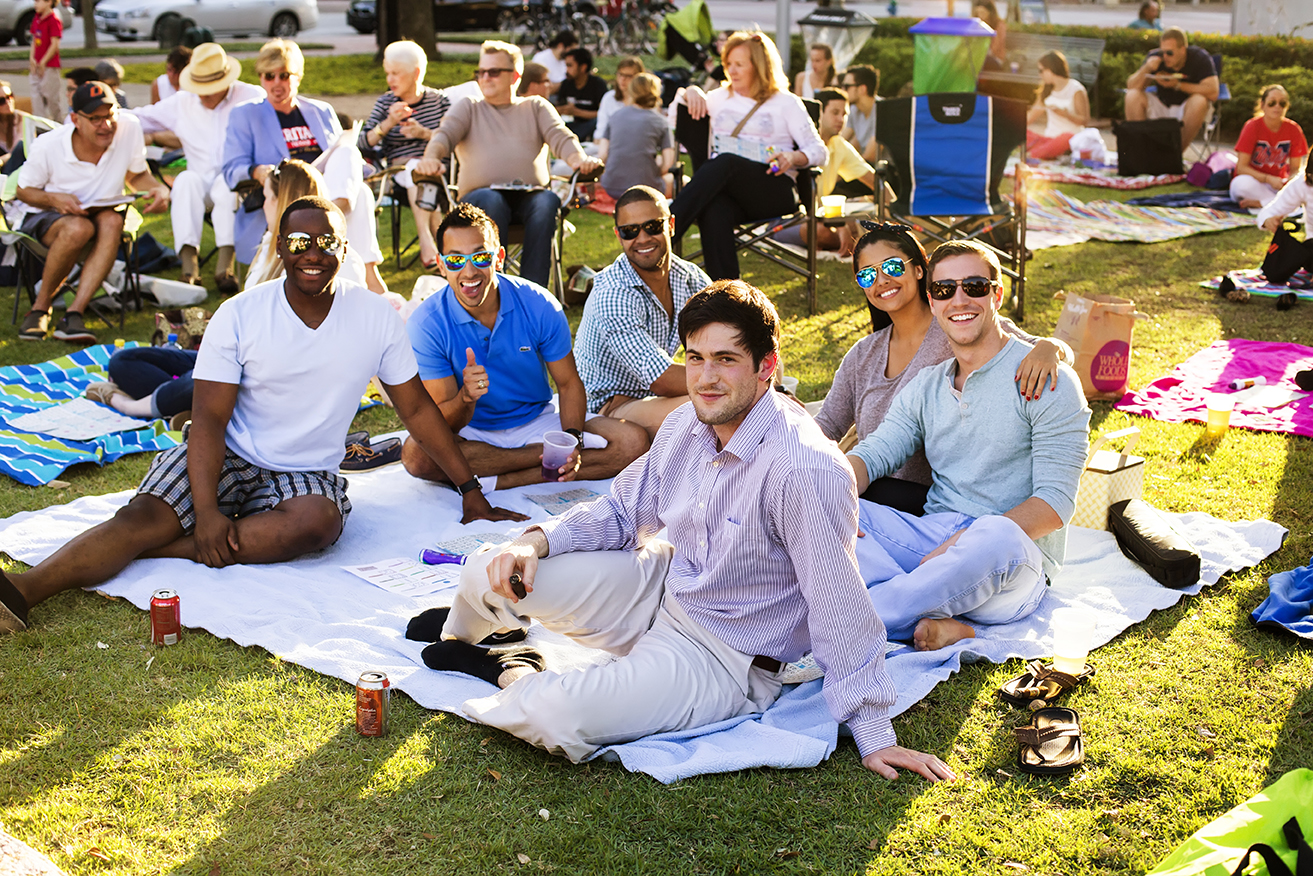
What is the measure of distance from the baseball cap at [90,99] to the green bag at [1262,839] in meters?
7.47

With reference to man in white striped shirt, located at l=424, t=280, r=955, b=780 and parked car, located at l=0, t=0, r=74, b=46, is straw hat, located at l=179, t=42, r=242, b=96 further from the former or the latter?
parked car, located at l=0, t=0, r=74, b=46

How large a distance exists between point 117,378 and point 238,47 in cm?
1820

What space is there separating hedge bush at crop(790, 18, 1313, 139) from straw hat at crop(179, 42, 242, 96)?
1126 centimetres

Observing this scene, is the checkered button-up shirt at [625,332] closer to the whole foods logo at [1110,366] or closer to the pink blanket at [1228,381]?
the whole foods logo at [1110,366]

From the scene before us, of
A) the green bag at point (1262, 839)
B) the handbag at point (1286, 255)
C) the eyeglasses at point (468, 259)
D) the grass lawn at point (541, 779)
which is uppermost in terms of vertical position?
the eyeglasses at point (468, 259)

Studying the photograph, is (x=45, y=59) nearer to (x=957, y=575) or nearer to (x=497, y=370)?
(x=497, y=370)

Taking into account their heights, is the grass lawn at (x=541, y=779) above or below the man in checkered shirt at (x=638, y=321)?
below

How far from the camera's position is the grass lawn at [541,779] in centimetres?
282

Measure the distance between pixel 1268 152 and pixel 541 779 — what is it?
35.2 ft

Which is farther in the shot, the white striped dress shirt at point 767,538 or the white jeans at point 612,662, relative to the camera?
the white jeans at point 612,662

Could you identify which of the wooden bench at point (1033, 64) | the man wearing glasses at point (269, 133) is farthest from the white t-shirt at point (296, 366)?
the wooden bench at point (1033, 64)

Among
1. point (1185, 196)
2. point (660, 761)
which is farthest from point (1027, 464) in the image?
point (1185, 196)

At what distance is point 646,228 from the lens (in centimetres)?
524

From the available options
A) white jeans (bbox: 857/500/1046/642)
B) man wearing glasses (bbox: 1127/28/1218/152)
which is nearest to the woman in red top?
man wearing glasses (bbox: 1127/28/1218/152)
